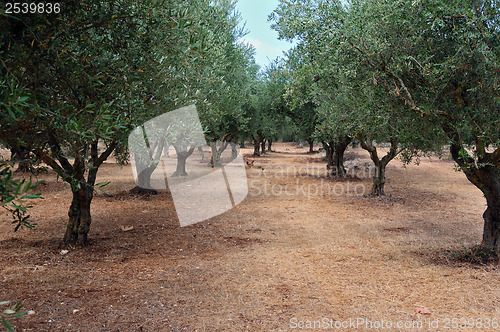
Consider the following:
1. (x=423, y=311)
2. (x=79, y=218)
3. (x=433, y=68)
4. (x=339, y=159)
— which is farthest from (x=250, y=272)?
(x=339, y=159)

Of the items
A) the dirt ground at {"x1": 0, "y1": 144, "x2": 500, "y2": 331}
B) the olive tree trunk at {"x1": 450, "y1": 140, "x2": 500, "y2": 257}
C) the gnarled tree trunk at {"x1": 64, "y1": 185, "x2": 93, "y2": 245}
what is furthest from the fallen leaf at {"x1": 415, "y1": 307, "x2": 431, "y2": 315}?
the gnarled tree trunk at {"x1": 64, "y1": 185, "x2": 93, "y2": 245}

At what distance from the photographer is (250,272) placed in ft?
26.1

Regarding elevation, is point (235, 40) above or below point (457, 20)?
above

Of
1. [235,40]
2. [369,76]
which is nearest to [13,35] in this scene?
[369,76]

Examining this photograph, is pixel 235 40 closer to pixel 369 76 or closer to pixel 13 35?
pixel 369 76

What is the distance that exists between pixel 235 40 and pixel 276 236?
45.5 feet

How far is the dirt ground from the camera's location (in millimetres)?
5840

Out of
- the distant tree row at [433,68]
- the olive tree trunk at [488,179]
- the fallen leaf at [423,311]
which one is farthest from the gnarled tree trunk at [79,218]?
the olive tree trunk at [488,179]

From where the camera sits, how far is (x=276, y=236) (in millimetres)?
11164

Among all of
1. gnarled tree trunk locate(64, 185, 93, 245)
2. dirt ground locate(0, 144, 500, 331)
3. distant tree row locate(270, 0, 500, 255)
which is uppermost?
distant tree row locate(270, 0, 500, 255)

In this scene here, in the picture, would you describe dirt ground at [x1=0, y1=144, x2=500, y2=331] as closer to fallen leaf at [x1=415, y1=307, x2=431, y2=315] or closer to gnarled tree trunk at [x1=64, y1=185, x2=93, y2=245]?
fallen leaf at [x1=415, y1=307, x2=431, y2=315]

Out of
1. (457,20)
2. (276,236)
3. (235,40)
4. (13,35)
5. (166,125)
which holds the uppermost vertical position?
(235,40)

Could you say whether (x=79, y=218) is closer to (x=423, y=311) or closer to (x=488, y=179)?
(x=423, y=311)

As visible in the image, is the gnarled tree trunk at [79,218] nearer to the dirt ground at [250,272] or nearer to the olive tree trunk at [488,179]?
the dirt ground at [250,272]
